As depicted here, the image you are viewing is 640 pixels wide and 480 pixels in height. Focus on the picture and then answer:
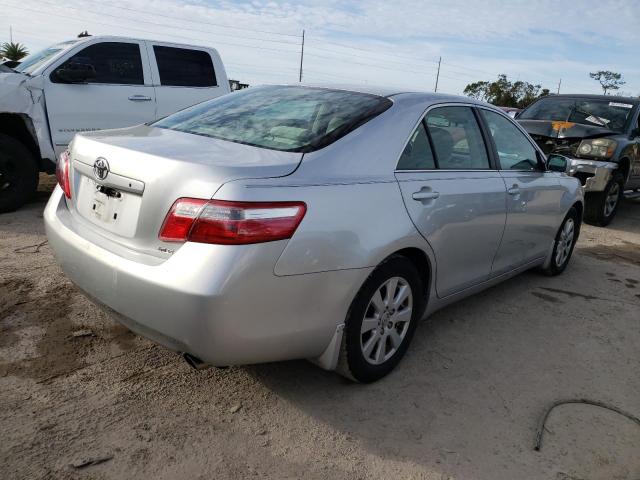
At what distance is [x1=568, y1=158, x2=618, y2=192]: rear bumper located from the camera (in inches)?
294

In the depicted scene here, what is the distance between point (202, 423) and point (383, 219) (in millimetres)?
1259

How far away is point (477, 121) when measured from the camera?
3.69 m

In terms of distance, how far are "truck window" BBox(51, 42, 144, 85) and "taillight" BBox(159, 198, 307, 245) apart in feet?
15.9

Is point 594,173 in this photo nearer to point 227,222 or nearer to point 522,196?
point 522,196

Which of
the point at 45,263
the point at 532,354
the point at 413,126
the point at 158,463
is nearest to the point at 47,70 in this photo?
the point at 45,263

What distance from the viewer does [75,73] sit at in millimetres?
5902

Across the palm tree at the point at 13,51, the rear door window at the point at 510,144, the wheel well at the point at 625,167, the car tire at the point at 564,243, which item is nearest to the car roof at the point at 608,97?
the wheel well at the point at 625,167

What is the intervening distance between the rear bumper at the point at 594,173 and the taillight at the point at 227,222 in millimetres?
6368

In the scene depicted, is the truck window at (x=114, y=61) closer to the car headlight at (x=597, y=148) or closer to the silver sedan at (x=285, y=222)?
the silver sedan at (x=285, y=222)

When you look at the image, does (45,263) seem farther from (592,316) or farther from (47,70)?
(592,316)

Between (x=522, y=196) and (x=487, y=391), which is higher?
(x=522, y=196)

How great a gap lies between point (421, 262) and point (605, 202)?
5892 mm

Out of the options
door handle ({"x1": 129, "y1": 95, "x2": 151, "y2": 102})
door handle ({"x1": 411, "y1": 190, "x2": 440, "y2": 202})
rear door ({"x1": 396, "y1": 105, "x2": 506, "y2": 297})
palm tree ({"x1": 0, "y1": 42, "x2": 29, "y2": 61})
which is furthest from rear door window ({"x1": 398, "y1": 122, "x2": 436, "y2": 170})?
palm tree ({"x1": 0, "y1": 42, "x2": 29, "y2": 61})

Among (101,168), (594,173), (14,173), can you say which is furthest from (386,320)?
(594,173)
